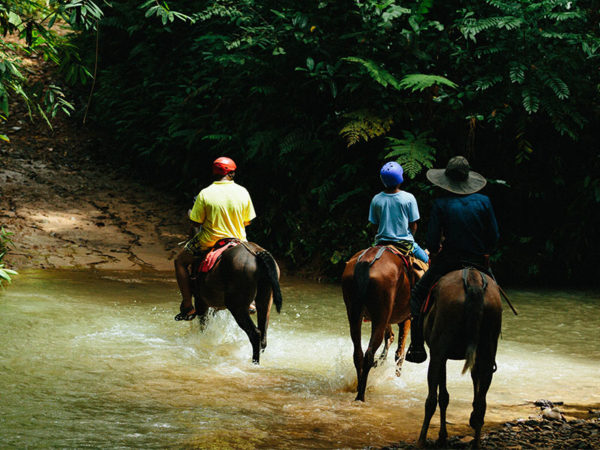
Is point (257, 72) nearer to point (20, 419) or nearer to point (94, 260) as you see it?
point (94, 260)

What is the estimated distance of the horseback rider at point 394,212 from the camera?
6.96m

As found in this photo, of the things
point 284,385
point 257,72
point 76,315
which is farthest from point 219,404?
point 257,72

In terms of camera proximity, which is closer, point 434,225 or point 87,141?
point 434,225

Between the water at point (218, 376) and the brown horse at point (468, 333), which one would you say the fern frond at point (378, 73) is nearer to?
the water at point (218, 376)

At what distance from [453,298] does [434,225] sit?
0.72 meters

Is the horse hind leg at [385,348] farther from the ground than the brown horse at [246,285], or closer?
closer

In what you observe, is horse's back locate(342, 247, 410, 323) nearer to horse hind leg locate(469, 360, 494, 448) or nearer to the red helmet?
horse hind leg locate(469, 360, 494, 448)

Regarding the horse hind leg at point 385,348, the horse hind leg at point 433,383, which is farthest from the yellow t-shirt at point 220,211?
the horse hind leg at point 433,383

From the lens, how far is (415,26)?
11688mm

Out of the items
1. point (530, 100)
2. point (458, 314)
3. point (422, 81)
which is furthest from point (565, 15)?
point (458, 314)

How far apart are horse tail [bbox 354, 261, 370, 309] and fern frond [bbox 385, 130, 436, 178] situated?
4776 mm

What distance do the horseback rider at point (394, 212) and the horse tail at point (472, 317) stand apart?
182cm

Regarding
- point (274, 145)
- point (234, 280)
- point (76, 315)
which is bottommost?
point (76, 315)

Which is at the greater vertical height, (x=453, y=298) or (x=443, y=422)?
(x=453, y=298)
